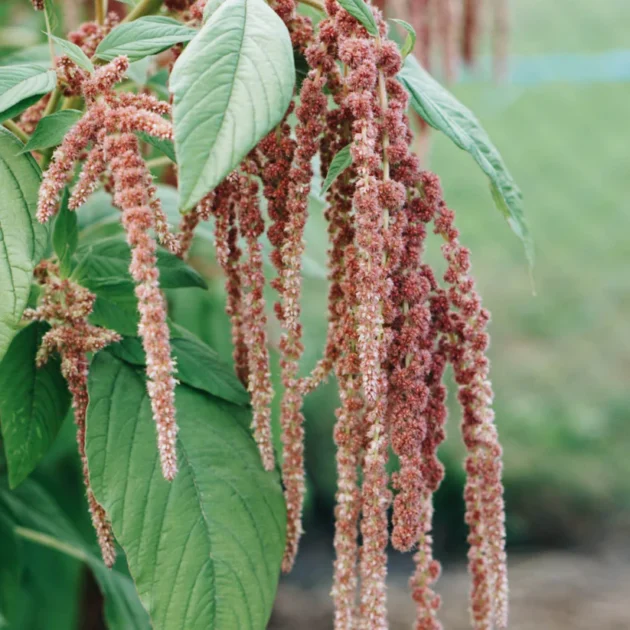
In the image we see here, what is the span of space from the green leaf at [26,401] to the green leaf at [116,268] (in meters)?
0.07

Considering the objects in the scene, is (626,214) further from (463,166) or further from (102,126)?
(102,126)

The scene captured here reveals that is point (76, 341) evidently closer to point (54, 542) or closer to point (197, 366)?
point (197, 366)

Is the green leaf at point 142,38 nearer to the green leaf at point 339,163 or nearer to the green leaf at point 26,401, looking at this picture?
the green leaf at point 339,163

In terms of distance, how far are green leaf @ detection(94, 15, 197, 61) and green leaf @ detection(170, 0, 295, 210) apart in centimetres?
9

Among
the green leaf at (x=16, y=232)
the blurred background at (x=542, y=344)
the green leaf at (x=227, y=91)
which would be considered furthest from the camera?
the blurred background at (x=542, y=344)

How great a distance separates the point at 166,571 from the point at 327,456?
106 inches

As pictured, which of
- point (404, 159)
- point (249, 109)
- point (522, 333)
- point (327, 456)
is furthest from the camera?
point (522, 333)

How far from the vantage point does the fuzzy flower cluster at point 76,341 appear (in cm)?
73

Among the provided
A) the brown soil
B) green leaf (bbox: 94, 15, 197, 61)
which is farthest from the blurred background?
green leaf (bbox: 94, 15, 197, 61)

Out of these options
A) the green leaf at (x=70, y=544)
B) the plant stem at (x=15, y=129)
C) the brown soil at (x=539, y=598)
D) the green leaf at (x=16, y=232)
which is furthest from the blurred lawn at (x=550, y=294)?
the green leaf at (x=16, y=232)

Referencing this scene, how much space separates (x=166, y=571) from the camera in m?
0.74

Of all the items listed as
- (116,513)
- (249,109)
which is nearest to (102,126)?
(249,109)

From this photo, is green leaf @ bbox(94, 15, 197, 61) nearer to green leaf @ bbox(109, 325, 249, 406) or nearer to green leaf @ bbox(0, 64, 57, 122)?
green leaf @ bbox(0, 64, 57, 122)

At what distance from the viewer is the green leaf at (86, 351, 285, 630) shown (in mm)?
736
